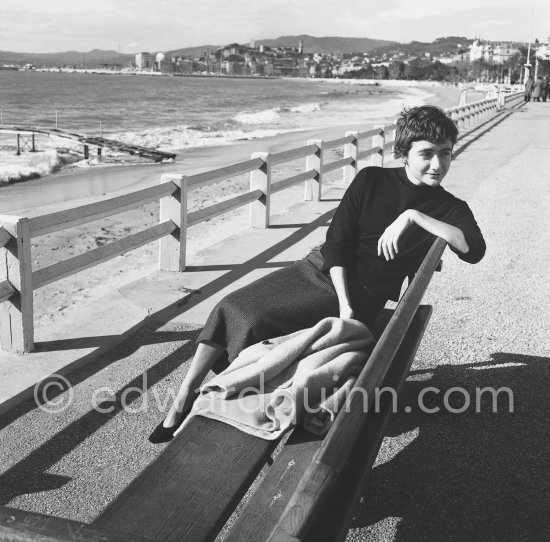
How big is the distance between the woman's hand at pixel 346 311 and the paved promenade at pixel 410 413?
2.48 feet

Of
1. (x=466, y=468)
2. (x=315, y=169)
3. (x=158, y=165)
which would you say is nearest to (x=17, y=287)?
(x=466, y=468)

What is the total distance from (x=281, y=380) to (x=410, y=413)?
1663 millimetres

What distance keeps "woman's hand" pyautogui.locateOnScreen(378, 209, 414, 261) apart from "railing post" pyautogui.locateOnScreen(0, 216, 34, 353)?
7.80 feet

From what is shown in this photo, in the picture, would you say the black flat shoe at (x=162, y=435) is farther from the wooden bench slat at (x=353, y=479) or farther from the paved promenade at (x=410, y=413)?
the wooden bench slat at (x=353, y=479)

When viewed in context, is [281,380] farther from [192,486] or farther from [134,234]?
[134,234]

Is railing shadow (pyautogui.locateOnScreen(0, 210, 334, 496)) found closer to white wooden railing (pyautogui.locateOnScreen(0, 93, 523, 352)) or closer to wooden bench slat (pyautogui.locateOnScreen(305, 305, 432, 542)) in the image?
white wooden railing (pyautogui.locateOnScreen(0, 93, 523, 352))

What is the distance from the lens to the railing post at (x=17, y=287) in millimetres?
4746

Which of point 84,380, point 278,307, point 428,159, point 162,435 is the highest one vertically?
point 428,159

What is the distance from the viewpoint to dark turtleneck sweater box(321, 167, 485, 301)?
143 inches

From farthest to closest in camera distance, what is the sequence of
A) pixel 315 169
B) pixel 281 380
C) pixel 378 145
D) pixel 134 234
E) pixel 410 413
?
pixel 378 145, pixel 315 169, pixel 134 234, pixel 410 413, pixel 281 380

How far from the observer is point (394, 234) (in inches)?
138

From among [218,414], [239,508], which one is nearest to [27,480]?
[239,508]

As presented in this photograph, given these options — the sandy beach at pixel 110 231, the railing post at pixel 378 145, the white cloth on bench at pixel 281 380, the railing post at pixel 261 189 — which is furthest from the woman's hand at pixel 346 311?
the railing post at pixel 378 145

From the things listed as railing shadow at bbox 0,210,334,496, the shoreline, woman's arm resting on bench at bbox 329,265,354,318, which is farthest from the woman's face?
the shoreline
